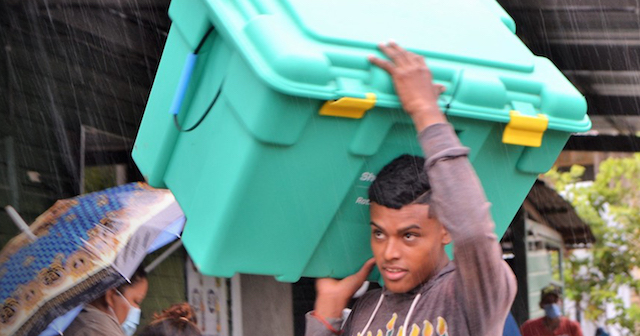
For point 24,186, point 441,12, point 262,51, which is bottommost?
point 24,186

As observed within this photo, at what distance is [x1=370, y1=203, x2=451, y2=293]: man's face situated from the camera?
8.73 feet

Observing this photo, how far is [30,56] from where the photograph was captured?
557cm

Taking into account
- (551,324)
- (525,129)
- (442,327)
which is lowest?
(551,324)

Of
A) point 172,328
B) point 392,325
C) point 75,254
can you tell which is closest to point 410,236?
A: point 392,325

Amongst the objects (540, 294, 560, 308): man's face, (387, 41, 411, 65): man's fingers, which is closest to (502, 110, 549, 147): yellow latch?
(387, 41, 411, 65): man's fingers

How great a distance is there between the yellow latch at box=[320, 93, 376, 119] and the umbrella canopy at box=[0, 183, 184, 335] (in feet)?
6.20

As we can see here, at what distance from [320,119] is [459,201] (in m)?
0.45

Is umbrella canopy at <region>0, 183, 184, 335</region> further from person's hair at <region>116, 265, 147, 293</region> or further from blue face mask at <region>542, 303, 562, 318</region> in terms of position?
blue face mask at <region>542, 303, 562, 318</region>

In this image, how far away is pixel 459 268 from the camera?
2424mm

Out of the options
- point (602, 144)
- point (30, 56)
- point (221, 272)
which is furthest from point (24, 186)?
point (602, 144)

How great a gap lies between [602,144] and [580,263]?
9458 mm

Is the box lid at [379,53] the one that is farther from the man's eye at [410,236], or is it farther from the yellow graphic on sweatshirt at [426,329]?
the yellow graphic on sweatshirt at [426,329]

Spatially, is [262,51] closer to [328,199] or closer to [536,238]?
[328,199]

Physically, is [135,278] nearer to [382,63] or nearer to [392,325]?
[392,325]
